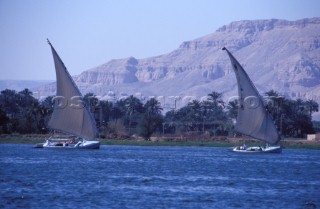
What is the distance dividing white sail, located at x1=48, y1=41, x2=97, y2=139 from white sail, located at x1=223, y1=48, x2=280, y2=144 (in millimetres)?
15122

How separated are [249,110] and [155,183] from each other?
111 ft

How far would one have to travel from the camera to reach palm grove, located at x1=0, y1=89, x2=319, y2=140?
396 feet

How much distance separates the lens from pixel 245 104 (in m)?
79.1

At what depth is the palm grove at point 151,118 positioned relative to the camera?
396ft

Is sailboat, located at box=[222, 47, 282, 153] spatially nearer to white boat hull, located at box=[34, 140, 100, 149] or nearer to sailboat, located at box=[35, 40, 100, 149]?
sailboat, located at box=[35, 40, 100, 149]

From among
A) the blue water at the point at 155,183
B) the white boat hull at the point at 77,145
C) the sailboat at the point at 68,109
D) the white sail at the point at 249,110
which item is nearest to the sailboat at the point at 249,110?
the white sail at the point at 249,110

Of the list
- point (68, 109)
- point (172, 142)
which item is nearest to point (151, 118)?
point (172, 142)

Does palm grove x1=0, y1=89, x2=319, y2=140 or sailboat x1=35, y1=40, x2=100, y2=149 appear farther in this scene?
palm grove x1=0, y1=89, x2=319, y2=140

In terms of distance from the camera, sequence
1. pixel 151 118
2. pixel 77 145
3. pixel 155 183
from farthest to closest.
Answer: pixel 151 118
pixel 77 145
pixel 155 183

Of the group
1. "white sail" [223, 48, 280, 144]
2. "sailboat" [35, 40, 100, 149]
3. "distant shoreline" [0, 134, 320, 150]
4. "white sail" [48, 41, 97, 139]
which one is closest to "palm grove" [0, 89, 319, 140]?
"distant shoreline" [0, 134, 320, 150]

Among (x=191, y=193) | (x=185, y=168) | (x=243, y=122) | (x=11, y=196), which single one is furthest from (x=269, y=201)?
(x=243, y=122)

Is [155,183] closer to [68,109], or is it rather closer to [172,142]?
[68,109]

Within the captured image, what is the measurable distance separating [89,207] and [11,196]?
498 centimetres

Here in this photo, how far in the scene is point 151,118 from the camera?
391ft
